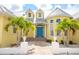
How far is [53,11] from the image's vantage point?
3299 mm

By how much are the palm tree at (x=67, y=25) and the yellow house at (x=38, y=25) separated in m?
0.06

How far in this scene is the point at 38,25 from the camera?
329cm

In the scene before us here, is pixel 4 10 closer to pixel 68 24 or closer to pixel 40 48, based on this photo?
pixel 40 48

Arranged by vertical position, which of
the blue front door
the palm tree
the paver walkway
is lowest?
the paver walkway

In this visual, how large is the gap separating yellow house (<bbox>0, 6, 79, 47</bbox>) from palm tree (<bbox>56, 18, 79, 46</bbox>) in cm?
6

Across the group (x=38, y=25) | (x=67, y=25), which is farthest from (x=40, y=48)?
(x=67, y=25)

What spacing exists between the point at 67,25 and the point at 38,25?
1.72ft

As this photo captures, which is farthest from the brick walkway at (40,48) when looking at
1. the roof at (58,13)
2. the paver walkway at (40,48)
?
the roof at (58,13)

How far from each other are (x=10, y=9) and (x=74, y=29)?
1.21 meters

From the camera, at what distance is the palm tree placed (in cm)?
321

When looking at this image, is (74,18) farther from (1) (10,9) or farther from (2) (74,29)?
(1) (10,9)

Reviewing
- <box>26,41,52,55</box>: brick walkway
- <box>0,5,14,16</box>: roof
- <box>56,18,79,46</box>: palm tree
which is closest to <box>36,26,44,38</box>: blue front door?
<box>26,41,52,55</box>: brick walkway

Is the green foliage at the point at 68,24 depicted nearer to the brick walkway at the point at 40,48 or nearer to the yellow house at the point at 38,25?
the yellow house at the point at 38,25

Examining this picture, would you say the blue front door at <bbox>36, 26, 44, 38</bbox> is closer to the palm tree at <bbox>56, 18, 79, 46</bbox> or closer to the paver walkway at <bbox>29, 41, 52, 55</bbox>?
the paver walkway at <bbox>29, 41, 52, 55</bbox>
